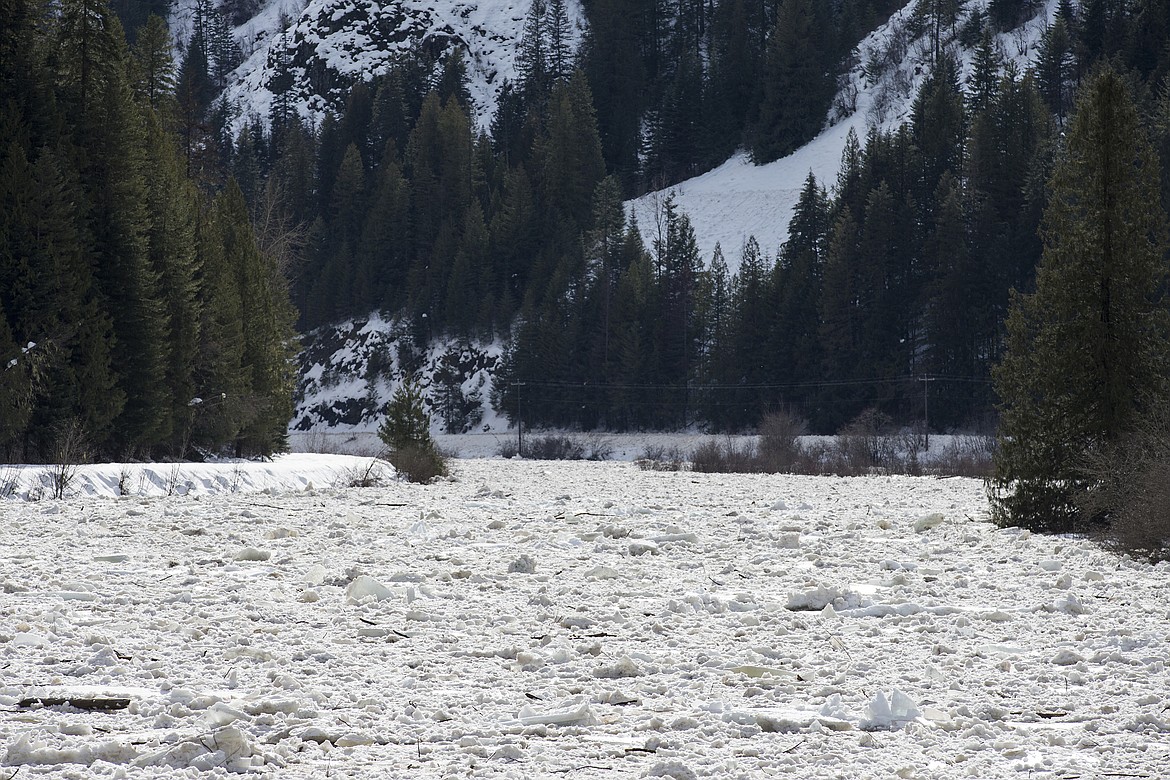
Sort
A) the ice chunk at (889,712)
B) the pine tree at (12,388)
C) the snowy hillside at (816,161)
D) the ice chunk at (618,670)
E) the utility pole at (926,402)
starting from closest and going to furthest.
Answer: the ice chunk at (889,712), the ice chunk at (618,670), the pine tree at (12,388), the utility pole at (926,402), the snowy hillside at (816,161)

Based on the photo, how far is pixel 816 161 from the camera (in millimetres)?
94875

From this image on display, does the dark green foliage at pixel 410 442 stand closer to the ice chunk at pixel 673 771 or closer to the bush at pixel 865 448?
the bush at pixel 865 448

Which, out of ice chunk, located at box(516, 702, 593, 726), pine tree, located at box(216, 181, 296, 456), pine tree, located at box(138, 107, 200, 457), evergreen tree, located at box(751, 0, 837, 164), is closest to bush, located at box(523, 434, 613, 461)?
pine tree, located at box(216, 181, 296, 456)

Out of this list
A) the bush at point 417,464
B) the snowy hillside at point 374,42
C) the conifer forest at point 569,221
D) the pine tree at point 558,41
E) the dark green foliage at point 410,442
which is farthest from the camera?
the snowy hillside at point 374,42

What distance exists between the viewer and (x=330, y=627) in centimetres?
809

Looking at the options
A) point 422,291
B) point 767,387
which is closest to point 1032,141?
point 767,387

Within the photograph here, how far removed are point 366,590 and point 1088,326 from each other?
1105 centimetres

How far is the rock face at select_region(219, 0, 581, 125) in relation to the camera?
429 feet

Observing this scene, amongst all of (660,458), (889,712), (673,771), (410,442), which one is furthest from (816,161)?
(673,771)

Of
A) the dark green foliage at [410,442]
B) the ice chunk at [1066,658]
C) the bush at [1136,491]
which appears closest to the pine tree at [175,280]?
the dark green foliage at [410,442]

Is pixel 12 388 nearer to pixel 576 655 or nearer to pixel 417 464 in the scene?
pixel 417 464

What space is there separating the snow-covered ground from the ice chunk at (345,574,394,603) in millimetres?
20

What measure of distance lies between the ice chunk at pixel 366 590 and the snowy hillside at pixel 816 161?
252 ft

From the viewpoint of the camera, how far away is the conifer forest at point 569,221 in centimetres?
2544
